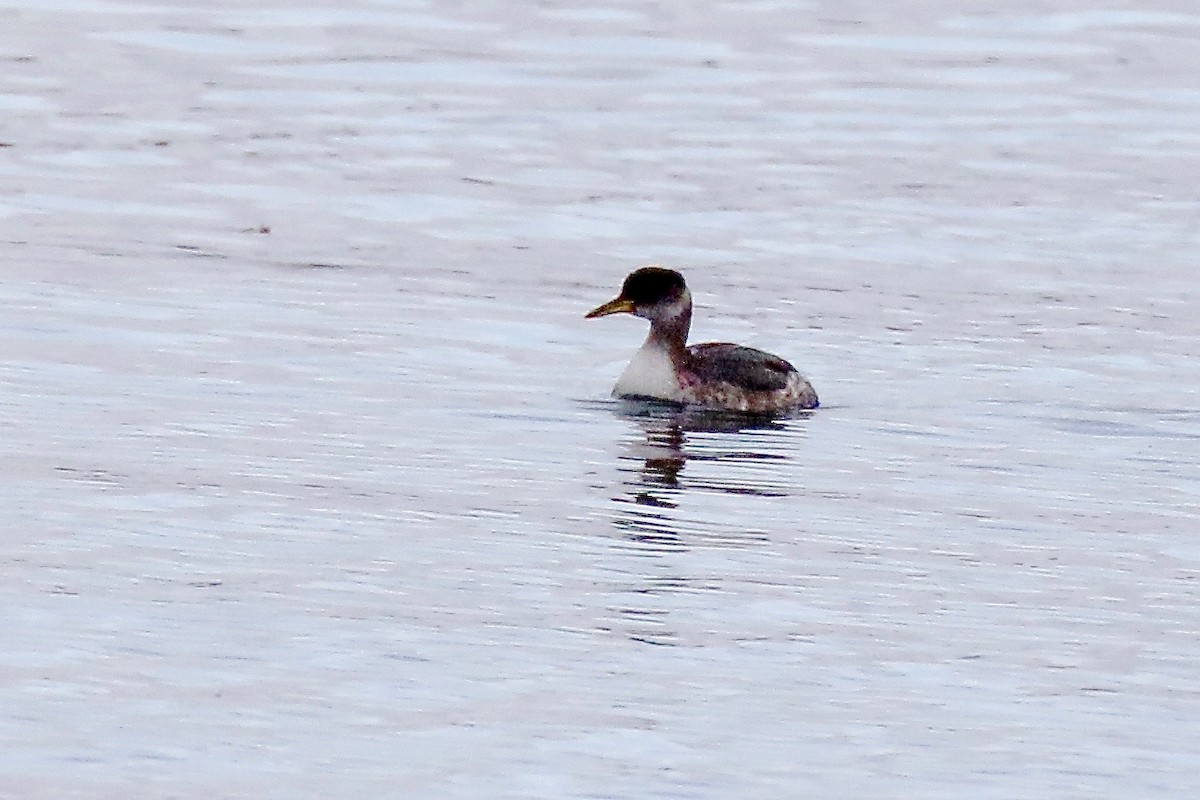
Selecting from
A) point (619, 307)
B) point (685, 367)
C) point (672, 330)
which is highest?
point (619, 307)

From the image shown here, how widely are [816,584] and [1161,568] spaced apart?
60.4 inches

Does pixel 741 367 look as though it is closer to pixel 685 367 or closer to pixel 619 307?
pixel 685 367

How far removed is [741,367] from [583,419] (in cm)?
142

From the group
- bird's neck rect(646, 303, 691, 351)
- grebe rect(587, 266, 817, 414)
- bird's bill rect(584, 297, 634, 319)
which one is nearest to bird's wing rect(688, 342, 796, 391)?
grebe rect(587, 266, 817, 414)

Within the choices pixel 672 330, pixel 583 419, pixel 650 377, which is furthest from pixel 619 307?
pixel 583 419

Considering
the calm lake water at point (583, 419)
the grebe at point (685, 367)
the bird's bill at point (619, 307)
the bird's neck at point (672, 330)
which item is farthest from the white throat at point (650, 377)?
the bird's bill at point (619, 307)

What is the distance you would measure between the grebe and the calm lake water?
0.34 metres

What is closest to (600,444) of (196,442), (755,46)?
(196,442)

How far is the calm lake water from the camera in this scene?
9.93 metres

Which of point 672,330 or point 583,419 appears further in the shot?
point 672,330

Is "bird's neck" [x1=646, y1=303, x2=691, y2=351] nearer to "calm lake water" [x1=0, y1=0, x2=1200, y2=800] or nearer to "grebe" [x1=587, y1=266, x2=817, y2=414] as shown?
"grebe" [x1=587, y1=266, x2=817, y2=414]

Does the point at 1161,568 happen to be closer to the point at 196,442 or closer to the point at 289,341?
the point at 196,442

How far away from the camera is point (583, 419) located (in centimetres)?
1638

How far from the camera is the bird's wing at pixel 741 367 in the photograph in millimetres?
17219
